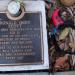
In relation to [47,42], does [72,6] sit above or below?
above

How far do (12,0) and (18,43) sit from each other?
629 mm

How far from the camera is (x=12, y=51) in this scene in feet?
17.7

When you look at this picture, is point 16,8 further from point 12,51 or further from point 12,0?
point 12,51

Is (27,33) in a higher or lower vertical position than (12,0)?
lower

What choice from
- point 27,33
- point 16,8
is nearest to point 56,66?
point 27,33

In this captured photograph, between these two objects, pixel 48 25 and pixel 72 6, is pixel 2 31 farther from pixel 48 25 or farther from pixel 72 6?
pixel 72 6

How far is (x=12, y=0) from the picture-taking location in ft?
18.3

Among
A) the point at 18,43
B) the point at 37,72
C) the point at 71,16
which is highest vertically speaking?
the point at 71,16

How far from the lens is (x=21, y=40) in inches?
214

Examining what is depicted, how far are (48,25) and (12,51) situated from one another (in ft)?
2.11

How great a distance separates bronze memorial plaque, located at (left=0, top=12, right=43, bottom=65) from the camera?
17.6 feet

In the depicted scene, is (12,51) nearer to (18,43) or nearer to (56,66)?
(18,43)

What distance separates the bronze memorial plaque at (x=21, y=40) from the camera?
5.37 m

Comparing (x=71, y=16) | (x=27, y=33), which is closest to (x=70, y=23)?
(x=71, y=16)
